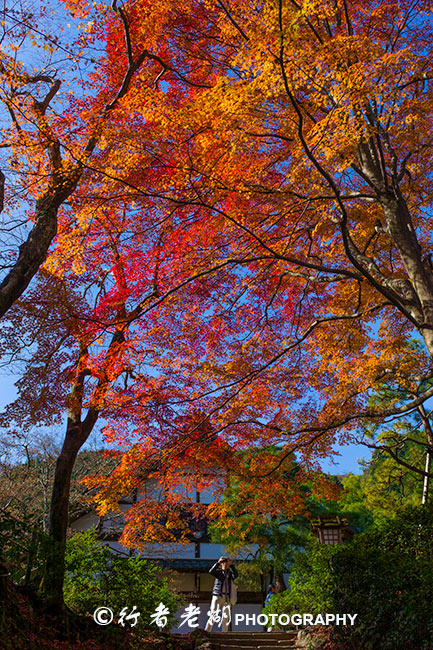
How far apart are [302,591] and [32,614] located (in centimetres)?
461

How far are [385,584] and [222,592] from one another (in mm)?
4152

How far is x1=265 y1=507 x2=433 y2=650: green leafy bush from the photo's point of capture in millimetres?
4855

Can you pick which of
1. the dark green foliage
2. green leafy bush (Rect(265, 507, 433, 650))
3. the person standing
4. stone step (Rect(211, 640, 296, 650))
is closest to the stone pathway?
stone step (Rect(211, 640, 296, 650))

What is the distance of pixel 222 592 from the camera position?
8609mm

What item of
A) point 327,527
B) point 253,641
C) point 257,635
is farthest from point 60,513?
point 327,527

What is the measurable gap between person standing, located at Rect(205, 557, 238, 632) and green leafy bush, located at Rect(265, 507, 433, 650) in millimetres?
2121

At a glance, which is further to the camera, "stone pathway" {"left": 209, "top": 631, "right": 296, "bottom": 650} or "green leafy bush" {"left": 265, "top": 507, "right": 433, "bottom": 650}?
"stone pathway" {"left": 209, "top": 631, "right": 296, "bottom": 650}

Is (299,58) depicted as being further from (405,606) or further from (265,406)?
(405,606)

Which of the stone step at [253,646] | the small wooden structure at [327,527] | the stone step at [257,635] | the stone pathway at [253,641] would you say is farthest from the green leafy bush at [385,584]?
the stone step at [257,635]

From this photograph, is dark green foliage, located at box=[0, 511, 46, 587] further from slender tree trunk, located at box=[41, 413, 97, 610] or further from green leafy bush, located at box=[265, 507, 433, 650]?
green leafy bush, located at box=[265, 507, 433, 650]

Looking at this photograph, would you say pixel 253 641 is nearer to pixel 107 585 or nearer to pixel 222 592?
pixel 222 592

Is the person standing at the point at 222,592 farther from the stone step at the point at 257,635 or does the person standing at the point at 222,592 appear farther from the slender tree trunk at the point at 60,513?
the slender tree trunk at the point at 60,513

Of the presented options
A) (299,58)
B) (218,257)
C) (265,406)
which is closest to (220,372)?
(265,406)

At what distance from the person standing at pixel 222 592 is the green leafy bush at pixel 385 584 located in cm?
212
